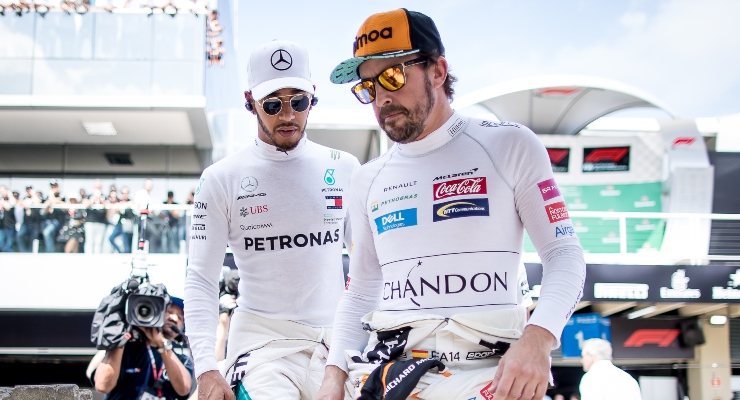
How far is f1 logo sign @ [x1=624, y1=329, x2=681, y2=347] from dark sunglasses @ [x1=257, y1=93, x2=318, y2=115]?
45.0ft

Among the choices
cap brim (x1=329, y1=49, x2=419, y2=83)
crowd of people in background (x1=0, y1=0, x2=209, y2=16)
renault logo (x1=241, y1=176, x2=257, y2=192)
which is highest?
crowd of people in background (x1=0, y1=0, x2=209, y2=16)

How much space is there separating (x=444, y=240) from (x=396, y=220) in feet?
0.61

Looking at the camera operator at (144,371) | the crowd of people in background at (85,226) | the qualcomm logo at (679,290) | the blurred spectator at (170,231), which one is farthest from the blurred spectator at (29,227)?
the qualcomm logo at (679,290)

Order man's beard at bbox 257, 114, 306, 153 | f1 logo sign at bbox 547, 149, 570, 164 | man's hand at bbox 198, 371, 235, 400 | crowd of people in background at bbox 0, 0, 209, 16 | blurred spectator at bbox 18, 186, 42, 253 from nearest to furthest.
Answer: man's hand at bbox 198, 371, 235, 400
man's beard at bbox 257, 114, 306, 153
blurred spectator at bbox 18, 186, 42, 253
f1 logo sign at bbox 547, 149, 570, 164
crowd of people in background at bbox 0, 0, 209, 16

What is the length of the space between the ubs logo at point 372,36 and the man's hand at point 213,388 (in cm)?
133

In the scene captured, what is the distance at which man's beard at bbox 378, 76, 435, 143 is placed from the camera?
2407 millimetres

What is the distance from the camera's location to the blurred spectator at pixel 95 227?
50.0ft

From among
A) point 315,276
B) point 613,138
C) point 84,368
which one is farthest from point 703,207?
point 315,276

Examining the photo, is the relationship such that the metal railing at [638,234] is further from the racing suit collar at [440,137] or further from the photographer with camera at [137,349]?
the racing suit collar at [440,137]

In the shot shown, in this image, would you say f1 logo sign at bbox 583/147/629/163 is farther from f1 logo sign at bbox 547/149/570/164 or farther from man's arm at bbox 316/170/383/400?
man's arm at bbox 316/170/383/400

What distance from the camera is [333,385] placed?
2.48m

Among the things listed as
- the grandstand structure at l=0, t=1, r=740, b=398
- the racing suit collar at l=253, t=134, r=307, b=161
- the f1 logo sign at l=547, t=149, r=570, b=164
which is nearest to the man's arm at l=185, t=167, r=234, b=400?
the racing suit collar at l=253, t=134, r=307, b=161

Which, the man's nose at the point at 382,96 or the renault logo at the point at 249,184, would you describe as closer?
the man's nose at the point at 382,96

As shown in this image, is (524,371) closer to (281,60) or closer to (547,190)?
(547,190)
